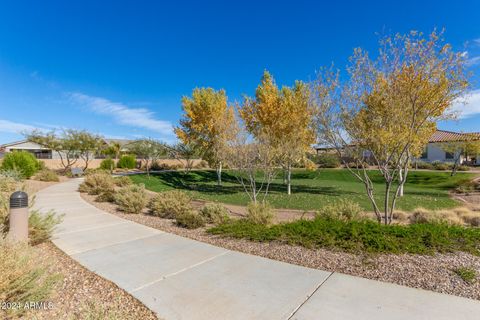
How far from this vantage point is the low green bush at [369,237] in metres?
4.90

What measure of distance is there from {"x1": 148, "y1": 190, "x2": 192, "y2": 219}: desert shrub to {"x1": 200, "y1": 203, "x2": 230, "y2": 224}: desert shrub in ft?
2.04

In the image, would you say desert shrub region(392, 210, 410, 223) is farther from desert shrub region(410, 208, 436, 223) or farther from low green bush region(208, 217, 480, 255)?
low green bush region(208, 217, 480, 255)

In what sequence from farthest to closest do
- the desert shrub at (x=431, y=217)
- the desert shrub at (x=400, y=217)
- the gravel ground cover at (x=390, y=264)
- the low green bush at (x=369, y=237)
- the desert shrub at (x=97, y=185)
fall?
the desert shrub at (x=97, y=185) < the desert shrub at (x=400, y=217) < the desert shrub at (x=431, y=217) < the low green bush at (x=369, y=237) < the gravel ground cover at (x=390, y=264)

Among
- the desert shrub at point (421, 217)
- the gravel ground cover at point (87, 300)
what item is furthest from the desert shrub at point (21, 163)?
the desert shrub at point (421, 217)

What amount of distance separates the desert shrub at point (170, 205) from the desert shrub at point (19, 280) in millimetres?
4970

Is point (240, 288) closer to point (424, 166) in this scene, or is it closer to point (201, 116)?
point (201, 116)

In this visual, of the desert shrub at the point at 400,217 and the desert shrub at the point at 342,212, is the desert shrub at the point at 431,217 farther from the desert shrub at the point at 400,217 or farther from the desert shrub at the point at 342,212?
the desert shrub at the point at 342,212

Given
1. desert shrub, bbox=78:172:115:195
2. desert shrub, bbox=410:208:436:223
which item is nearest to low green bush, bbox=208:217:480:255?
desert shrub, bbox=410:208:436:223

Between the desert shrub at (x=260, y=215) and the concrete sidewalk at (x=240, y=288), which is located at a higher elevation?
the desert shrub at (x=260, y=215)

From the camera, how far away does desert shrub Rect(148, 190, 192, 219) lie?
8.31 meters

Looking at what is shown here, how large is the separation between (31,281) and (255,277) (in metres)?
2.77

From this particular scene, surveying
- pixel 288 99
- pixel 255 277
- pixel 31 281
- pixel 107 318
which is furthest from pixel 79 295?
pixel 288 99

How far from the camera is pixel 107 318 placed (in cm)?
243

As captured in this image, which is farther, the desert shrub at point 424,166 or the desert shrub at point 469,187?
the desert shrub at point 424,166
